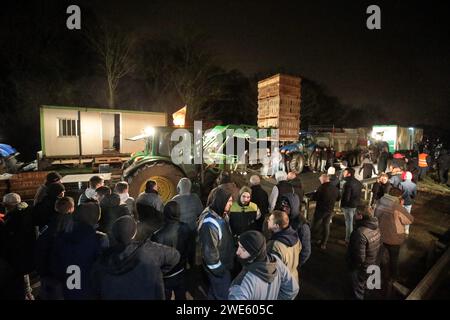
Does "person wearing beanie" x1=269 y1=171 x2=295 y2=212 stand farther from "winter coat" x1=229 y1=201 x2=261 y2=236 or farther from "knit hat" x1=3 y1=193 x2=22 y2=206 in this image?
"knit hat" x1=3 y1=193 x2=22 y2=206

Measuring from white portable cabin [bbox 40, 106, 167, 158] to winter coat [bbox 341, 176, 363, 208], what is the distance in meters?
9.97

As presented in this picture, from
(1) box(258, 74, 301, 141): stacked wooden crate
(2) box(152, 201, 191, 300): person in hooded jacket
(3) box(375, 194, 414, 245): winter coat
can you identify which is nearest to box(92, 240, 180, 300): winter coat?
(2) box(152, 201, 191, 300): person in hooded jacket

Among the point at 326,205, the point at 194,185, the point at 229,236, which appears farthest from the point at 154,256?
the point at 194,185

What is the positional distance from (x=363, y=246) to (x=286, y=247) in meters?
1.24

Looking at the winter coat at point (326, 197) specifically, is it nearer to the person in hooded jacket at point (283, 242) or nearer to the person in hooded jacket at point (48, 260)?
the person in hooded jacket at point (283, 242)

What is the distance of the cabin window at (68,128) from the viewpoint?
10.7 meters

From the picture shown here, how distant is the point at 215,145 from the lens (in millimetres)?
7352

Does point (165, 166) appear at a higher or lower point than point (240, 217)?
higher

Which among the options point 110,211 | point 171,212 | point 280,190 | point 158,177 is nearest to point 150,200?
point 110,211

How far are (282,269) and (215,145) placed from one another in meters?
5.37

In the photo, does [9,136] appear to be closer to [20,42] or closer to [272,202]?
[20,42]

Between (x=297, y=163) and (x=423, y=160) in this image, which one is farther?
(x=423, y=160)

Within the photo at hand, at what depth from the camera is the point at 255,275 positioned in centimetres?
199

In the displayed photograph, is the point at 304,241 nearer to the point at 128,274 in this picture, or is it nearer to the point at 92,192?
the point at 128,274
